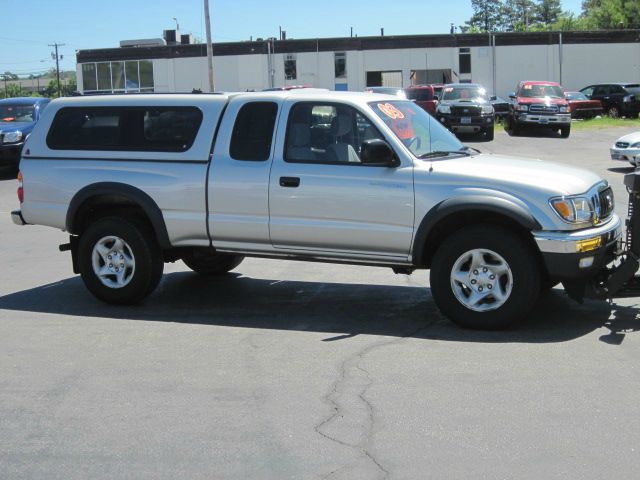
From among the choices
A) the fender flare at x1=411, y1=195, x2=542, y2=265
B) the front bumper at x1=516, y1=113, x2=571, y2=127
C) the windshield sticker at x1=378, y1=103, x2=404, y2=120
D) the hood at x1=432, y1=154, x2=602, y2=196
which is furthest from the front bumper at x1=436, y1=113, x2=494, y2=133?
the fender flare at x1=411, y1=195, x2=542, y2=265

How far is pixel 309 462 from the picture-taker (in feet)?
14.5

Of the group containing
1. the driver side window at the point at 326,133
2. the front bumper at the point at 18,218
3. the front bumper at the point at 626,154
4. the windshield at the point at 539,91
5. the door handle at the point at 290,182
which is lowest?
the front bumper at the point at 626,154

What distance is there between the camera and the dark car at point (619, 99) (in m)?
38.4

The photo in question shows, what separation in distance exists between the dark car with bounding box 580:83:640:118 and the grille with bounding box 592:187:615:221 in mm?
33565

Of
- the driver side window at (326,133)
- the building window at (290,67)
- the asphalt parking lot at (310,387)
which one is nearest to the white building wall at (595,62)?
the building window at (290,67)

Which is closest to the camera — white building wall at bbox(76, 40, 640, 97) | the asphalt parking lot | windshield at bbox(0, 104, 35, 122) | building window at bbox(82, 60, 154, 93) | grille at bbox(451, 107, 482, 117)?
the asphalt parking lot

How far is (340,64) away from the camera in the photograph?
189 feet

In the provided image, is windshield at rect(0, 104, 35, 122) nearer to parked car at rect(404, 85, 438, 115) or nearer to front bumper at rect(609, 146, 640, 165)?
front bumper at rect(609, 146, 640, 165)

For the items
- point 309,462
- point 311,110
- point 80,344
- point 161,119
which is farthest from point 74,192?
point 309,462

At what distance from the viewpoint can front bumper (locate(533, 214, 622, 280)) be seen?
21.3 feet

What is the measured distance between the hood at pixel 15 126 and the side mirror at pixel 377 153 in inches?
629

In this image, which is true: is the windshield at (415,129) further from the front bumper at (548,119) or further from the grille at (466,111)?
the front bumper at (548,119)

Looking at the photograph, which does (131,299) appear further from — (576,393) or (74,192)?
(576,393)

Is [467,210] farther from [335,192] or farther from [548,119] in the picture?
[548,119]
